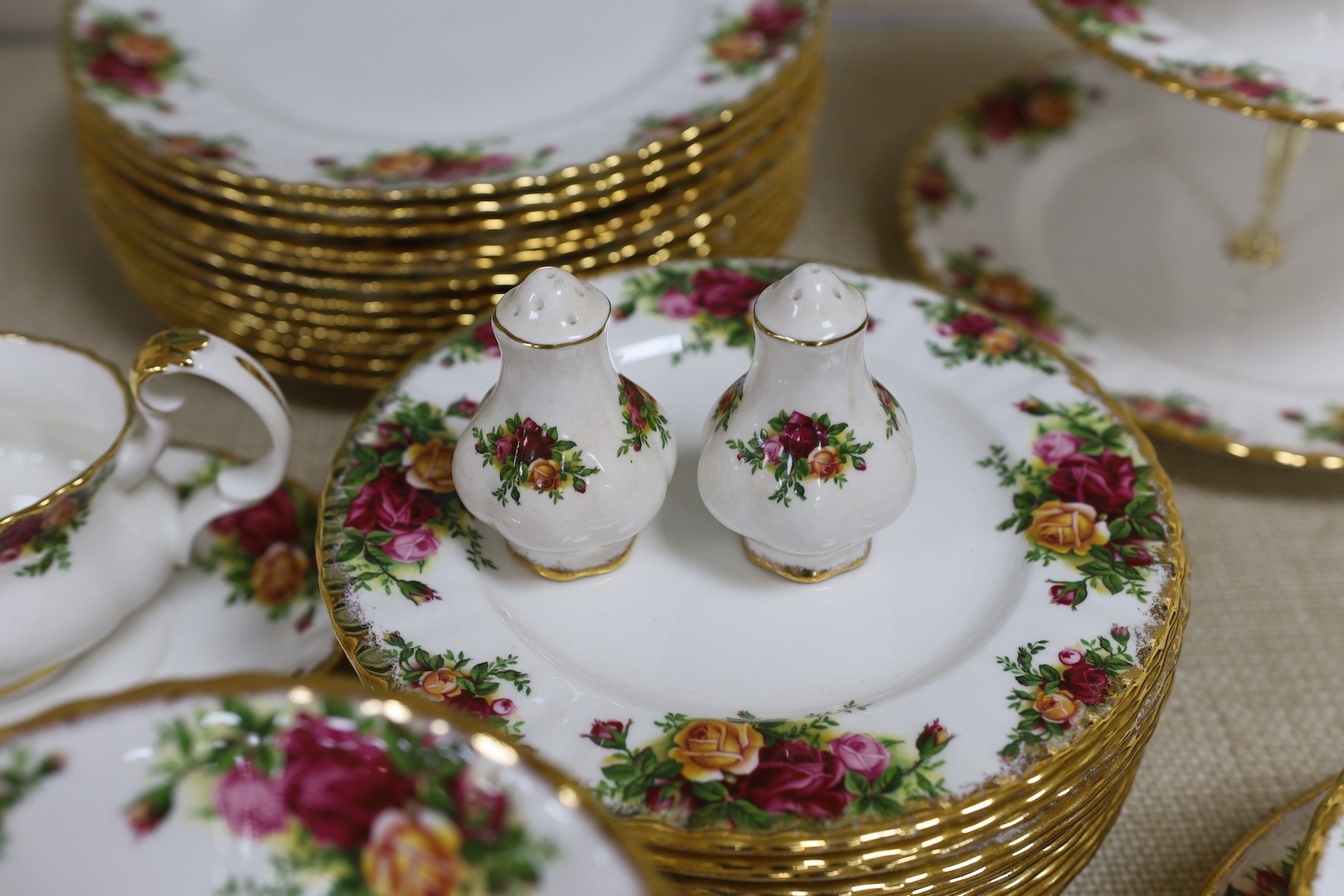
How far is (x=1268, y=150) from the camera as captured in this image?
3.02 feet

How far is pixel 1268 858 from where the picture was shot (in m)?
0.51

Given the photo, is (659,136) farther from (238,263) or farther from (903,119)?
(903,119)

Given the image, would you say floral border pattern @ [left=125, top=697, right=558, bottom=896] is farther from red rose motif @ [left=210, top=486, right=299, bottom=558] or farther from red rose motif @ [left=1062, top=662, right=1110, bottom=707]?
red rose motif @ [left=210, top=486, right=299, bottom=558]


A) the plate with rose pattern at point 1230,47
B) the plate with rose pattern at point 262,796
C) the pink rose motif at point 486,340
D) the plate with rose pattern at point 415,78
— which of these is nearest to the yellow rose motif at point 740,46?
the plate with rose pattern at point 415,78

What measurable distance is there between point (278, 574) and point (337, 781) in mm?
391

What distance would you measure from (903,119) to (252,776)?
1014 mm

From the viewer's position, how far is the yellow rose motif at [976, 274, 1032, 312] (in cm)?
93

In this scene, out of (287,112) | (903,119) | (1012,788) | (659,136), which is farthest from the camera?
(903,119)

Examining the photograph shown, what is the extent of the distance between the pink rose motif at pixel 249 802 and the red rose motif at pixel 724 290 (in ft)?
1.39

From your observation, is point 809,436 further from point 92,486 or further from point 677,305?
point 92,486

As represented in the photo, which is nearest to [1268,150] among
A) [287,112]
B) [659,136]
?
[659,136]

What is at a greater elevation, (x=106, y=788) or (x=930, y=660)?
(x=106, y=788)

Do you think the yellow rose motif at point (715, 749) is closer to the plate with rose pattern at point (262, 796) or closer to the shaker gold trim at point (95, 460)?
the plate with rose pattern at point (262, 796)

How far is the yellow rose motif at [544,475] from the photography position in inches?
20.5
